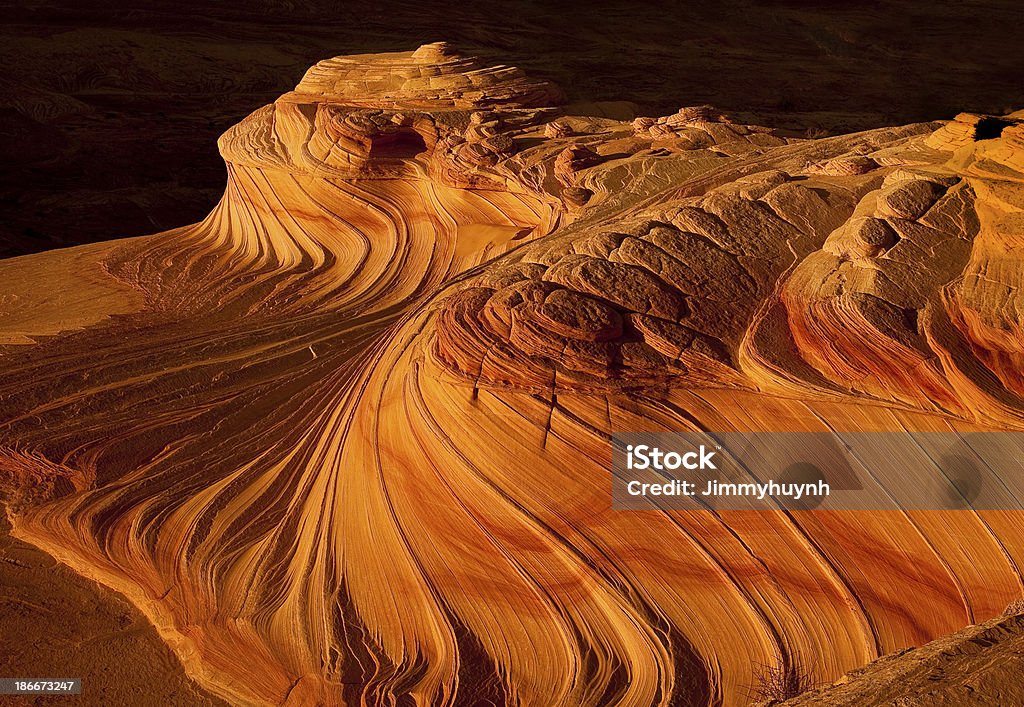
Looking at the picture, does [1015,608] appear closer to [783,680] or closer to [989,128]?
[783,680]

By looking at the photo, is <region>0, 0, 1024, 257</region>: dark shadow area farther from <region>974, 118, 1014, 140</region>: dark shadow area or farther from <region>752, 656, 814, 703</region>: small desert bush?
<region>752, 656, 814, 703</region>: small desert bush

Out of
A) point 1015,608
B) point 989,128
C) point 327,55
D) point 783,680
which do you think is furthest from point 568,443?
point 327,55

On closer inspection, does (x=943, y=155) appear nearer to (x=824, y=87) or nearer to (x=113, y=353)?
(x=113, y=353)

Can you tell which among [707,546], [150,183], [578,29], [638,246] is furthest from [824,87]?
[707,546]

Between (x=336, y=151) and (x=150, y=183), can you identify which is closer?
(x=336, y=151)

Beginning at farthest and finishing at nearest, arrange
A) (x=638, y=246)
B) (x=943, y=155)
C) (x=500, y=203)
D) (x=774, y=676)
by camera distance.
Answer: (x=500, y=203)
(x=943, y=155)
(x=638, y=246)
(x=774, y=676)

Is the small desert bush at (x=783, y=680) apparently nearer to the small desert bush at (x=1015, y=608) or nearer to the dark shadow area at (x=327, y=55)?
the small desert bush at (x=1015, y=608)
